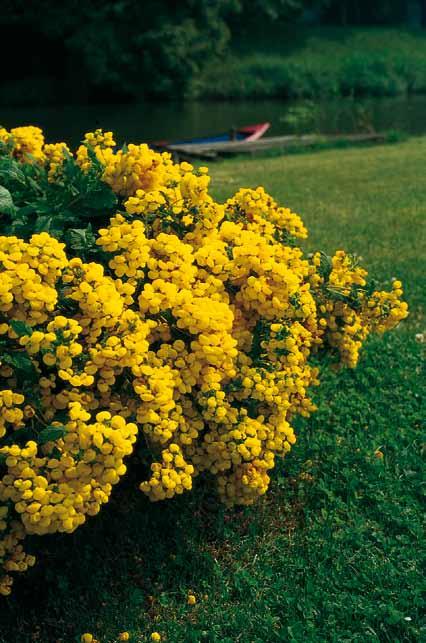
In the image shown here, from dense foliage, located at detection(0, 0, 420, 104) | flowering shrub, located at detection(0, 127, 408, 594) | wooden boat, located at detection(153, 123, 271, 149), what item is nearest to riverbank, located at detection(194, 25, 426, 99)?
dense foliage, located at detection(0, 0, 420, 104)

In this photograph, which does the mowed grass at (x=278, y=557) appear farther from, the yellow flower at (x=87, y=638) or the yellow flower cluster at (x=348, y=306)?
the yellow flower cluster at (x=348, y=306)

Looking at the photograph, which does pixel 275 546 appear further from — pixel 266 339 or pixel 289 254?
pixel 289 254

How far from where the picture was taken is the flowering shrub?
8.45 ft

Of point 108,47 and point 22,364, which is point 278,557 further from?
point 108,47

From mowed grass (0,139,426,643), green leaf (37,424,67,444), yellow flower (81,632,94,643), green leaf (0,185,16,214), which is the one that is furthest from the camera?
green leaf (0,185,16,214)

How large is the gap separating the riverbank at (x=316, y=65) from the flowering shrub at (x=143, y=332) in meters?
32.0

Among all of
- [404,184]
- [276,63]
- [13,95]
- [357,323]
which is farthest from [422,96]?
[357,323]

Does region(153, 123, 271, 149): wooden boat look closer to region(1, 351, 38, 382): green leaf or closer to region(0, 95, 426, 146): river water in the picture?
region(0, 95, 426, 146): river water

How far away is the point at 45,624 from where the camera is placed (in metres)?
3.01

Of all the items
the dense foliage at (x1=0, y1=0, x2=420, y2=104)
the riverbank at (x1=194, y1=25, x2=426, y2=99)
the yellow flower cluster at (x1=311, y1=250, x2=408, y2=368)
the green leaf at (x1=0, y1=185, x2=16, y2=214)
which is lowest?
the riverbank at (x1=194, y1=25, x2=426, y2=99)

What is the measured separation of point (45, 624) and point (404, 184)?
931cm

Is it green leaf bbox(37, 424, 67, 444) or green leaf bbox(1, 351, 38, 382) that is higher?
green leaf bbox(1, 351, 38, 382)

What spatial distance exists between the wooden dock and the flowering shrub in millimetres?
12427

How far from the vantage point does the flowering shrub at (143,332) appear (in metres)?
2.58
